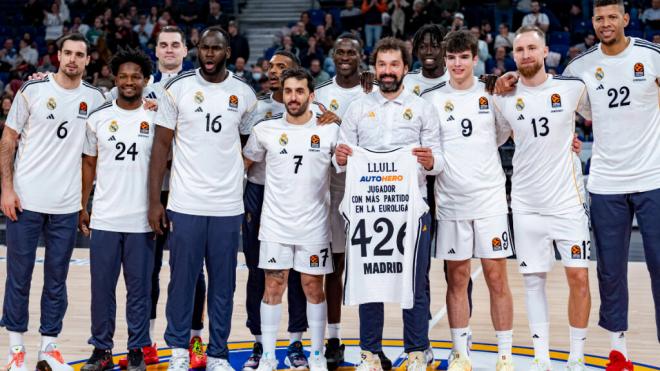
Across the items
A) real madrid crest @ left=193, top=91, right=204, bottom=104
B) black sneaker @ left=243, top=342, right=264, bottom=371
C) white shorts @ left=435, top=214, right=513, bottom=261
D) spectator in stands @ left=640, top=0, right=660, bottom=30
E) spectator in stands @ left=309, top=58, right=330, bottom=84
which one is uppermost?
spectator in stands @ left=640, top=0, right=660, bottom=30

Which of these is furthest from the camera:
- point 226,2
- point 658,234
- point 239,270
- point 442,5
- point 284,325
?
point 226,2

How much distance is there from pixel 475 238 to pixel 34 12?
16.5m

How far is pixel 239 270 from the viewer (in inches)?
395

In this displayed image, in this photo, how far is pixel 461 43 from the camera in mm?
5672

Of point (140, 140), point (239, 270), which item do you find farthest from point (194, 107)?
point (239, 270)

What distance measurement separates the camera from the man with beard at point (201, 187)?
560cm

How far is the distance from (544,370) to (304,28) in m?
12.5

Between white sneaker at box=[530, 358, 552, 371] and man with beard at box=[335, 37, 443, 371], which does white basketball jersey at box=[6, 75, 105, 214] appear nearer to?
man with beard at box=[335, 37, 443, 371]

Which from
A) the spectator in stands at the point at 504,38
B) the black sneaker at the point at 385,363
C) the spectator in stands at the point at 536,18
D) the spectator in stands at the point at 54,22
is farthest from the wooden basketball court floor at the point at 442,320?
the spectator in stands at the point at 54,22

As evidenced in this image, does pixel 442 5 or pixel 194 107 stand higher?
pixel 442 5

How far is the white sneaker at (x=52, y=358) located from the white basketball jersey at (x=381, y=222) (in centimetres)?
192

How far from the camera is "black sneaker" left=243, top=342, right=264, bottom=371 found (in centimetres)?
592

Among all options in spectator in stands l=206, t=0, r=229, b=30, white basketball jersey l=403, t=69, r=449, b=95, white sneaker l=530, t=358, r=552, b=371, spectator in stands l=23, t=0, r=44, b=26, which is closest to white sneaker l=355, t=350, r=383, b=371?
white sneaker l=530, t=358, r=552, b=371

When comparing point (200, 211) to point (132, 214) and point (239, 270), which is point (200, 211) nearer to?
point (132, 214)
